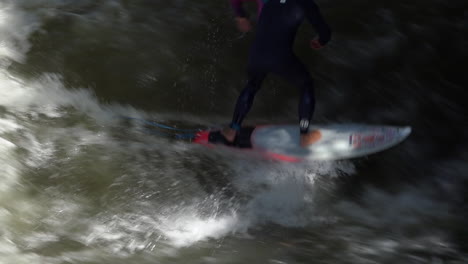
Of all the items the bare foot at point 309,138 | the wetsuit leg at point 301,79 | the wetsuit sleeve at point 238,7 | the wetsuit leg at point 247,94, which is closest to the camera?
the wetsuit leg at point 301,79

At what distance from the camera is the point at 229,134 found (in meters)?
3.93

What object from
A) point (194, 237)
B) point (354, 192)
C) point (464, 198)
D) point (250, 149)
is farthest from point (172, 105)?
point (464, 198)

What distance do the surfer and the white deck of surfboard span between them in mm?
242

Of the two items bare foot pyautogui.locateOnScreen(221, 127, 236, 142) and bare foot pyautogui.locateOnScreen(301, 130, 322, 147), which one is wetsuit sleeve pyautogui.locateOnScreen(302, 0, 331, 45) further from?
bare foot pyautogui.locateOnScreen(221, 127, 236, 142)

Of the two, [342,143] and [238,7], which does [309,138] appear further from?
[238,7]

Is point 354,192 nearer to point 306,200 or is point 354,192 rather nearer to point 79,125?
point 306,200

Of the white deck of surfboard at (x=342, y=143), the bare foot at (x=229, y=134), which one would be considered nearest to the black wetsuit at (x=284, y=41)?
the white deck of surfboard at (x=342, y=143)

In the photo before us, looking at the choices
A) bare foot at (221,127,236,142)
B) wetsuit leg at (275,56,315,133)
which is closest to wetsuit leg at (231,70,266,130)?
bare foot at (221,127,236,142)

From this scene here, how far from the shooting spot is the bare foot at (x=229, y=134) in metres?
3.91

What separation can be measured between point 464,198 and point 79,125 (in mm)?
3716

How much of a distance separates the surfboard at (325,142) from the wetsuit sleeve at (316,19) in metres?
0.93

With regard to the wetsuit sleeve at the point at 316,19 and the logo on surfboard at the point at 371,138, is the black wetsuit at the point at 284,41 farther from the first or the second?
the logo on surfboard at the point at 371,138

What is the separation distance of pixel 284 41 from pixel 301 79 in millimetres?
345

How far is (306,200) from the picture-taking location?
3.67 m
